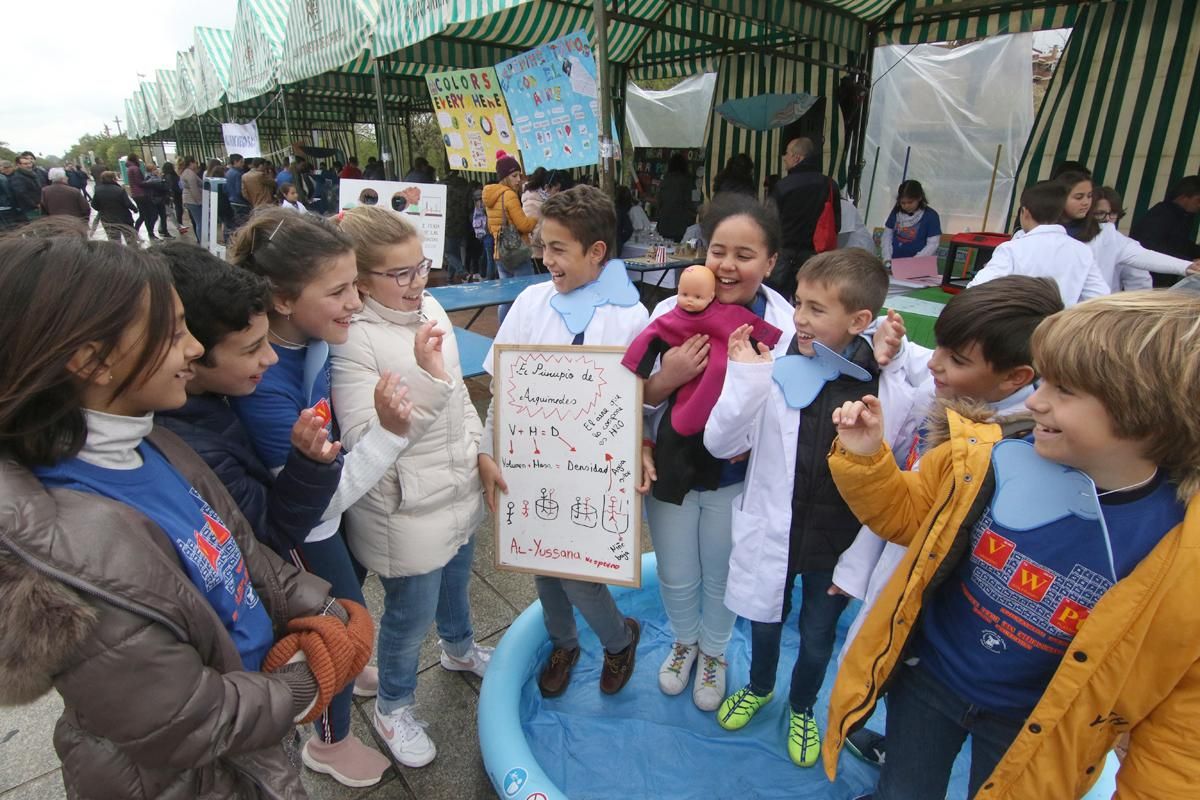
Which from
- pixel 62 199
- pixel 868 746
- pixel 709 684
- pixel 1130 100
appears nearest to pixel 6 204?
pixel 62 199

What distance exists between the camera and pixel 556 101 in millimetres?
5039

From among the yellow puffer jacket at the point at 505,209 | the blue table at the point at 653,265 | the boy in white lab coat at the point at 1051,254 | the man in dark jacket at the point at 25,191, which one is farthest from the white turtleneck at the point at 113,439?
the man in dark jacket at the point at 25,191

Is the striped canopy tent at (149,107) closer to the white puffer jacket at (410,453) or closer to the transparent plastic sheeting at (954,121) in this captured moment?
the transparent plastic sheeting at (954,121)

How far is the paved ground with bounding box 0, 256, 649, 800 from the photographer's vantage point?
197 cm

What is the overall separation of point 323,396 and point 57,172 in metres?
13.7

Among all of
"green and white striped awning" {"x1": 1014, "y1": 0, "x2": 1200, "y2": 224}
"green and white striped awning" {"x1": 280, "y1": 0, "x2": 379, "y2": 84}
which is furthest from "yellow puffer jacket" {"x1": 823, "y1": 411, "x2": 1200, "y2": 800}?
"green and white striped awning" {"x1": 1014, "y1": 0, "x2": 1200, "y2": 224}

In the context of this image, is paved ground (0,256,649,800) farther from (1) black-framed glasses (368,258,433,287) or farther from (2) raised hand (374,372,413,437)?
(1) black-framed glasses (368,258,433,287)

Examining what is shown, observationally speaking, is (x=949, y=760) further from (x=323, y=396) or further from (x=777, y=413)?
(x=323, y=396)

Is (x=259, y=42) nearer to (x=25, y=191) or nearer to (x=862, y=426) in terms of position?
(x=25, y=191)

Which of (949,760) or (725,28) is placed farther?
(725,28)

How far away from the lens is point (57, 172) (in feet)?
35.8

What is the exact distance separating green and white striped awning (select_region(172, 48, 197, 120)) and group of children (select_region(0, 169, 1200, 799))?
54.3ft

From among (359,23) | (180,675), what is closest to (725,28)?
(359,23)

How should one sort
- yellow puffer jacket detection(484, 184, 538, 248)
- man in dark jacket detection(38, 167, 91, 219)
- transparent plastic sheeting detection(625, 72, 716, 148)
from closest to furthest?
yellow puffer jacket detection(484, 184, 538, 248)
transparent plastic sheeting detection(625, 72, 716, 148)
man in dark jacket detection(38, 167, 91, 219)
